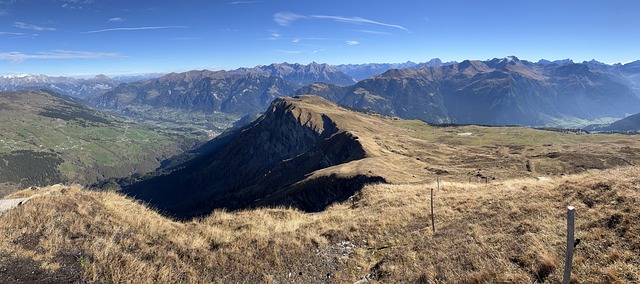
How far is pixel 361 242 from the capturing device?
711 inches

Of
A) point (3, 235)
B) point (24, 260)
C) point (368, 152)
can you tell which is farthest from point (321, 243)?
point (368, 152)

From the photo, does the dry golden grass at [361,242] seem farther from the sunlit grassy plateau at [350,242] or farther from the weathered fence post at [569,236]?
the weathered fence post at [569,236]

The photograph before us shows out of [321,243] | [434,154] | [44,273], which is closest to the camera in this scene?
[44,273]

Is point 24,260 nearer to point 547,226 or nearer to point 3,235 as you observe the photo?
point 3,235

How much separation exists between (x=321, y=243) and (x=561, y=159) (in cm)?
11523

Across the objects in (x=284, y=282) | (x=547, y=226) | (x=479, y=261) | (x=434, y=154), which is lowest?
(x=434, y=154)

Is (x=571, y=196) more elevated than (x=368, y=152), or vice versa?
(x=571, y=196)

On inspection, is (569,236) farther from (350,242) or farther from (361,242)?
(350,242)

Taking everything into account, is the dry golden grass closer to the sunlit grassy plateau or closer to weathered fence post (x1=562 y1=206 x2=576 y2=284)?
the sunlit grassy plateau

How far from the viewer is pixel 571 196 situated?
16.4 meters

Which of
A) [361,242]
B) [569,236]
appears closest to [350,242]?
[361,242]

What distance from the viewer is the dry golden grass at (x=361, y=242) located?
11.3 meters

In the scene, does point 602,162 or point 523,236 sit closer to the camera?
point 523,236

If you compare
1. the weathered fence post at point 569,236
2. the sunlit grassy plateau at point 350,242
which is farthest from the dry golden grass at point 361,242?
the weathered fence post at point 569,236
